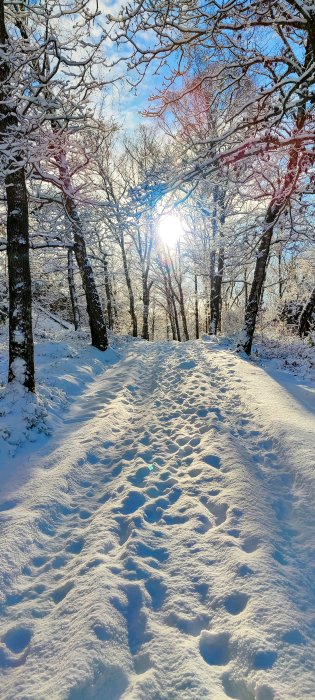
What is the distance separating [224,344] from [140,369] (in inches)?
190

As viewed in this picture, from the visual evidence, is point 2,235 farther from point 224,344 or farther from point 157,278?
point 157,278

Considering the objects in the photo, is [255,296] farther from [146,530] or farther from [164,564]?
[164,564]

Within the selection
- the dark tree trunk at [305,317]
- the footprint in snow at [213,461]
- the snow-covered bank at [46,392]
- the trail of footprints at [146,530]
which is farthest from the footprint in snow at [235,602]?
the dark tree trunk at [305,317]

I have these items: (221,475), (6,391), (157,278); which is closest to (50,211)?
(6,391)

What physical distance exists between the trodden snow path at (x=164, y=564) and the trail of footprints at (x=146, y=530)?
0.01 meters

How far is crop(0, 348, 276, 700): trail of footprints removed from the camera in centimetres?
260

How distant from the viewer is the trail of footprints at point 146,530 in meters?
2.60

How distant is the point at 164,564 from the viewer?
129 inches

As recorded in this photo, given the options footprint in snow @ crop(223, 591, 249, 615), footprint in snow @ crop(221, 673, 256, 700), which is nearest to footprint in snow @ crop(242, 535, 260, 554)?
footprint in snow @ crop(223, 591, 249, 615)

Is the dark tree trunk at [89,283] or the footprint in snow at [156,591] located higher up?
the dark tree trunk at [89,283]

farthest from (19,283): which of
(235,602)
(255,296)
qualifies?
(255,296)

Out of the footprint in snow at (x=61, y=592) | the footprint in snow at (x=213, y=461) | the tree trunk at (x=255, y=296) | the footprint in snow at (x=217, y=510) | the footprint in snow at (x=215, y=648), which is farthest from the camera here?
the tree trunk at (x=255, y=296)

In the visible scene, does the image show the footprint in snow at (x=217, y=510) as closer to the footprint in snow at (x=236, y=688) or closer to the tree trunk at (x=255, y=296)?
the footprint in snow at (x=236, y=688)

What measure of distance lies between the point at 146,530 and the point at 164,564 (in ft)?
1.61
